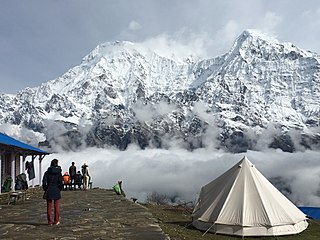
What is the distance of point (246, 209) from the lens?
1353 cm

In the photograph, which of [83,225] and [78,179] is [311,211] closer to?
[78,179]

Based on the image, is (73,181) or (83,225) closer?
(83,225)

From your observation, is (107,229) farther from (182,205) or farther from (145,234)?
(182,205)

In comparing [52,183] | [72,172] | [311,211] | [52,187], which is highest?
[72,172]

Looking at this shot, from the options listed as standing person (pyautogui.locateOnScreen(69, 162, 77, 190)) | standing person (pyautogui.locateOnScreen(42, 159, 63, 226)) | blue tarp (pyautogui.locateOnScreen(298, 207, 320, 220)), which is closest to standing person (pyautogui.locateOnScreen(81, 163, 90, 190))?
standing person (pyautogui.locateOnScreen(69, 162, 77, 190))

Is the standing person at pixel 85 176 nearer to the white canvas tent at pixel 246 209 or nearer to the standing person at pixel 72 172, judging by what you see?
the standing person at pixel 72 172

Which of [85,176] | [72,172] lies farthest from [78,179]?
[85,176]

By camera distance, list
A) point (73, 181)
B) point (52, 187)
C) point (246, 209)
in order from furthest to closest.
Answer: point (73, 181), point (246, 209), point (52, 187)

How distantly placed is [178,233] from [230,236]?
1830 mm

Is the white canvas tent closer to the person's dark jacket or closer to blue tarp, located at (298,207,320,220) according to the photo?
the person's dark jacket

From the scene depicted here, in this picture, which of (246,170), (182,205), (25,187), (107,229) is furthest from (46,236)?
(25,187)

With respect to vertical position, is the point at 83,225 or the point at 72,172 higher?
the point at 72,172

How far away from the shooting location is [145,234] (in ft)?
30.5

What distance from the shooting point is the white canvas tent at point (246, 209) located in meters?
13.3
